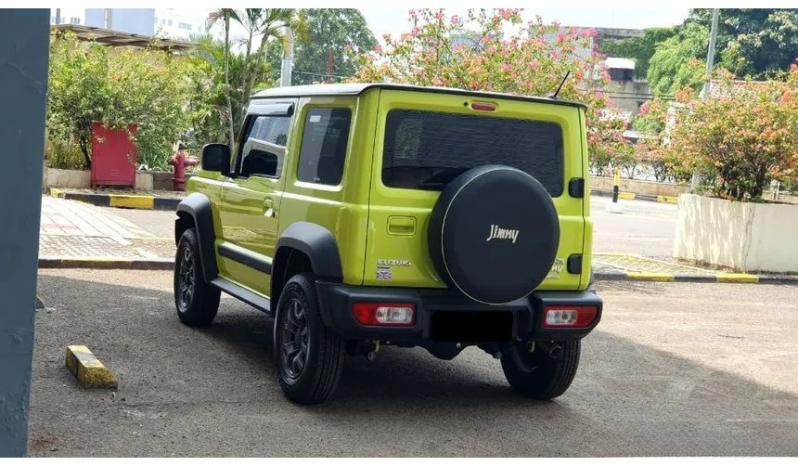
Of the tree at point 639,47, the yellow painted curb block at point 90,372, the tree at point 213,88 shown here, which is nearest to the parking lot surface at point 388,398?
the yellow painted curb block at point 90,372

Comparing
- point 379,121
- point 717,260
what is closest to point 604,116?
point 717,260

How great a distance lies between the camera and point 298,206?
689 cm

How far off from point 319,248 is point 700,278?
941cm

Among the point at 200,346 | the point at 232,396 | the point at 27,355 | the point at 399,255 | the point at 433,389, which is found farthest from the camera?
the point at 200,346

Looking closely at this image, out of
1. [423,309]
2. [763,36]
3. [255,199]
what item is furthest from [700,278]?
[763,36]

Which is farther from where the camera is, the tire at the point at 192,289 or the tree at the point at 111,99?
the tree at the point at 111,99

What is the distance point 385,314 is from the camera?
6211 mm

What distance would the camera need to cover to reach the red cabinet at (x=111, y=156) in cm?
1998

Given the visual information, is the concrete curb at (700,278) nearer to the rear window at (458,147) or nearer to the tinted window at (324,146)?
the rear window at (458,147)

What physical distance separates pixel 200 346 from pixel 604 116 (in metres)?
8.07

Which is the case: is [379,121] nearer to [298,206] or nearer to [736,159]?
[298,206]

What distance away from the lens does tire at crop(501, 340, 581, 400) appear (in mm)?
7012

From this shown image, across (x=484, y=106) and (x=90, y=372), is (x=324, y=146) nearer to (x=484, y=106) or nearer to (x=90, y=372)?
(x=484, y=106)

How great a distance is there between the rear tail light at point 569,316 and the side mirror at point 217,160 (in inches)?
117
